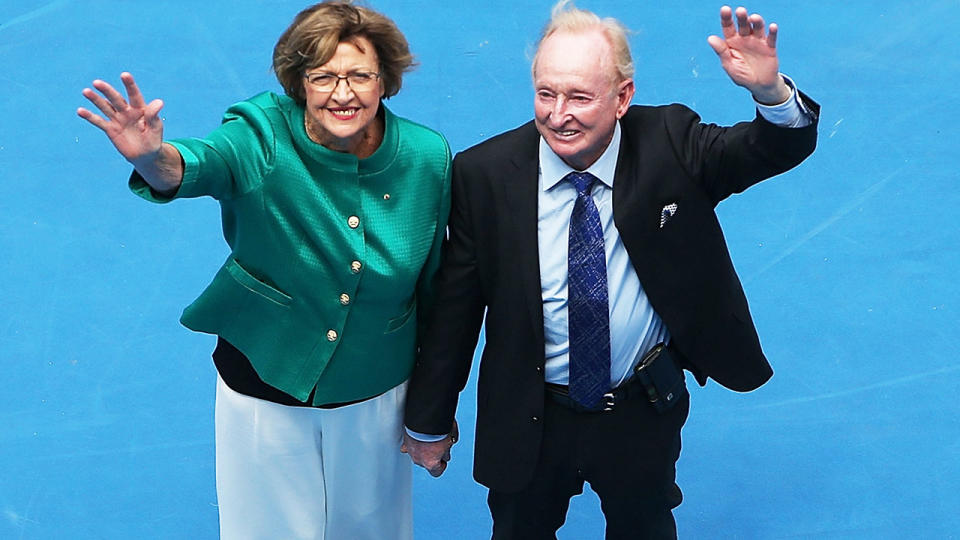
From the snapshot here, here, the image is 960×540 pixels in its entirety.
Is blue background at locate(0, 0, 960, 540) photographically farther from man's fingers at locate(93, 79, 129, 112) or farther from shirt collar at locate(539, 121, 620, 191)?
man's fingers at locate(93, 79, 129, 112)

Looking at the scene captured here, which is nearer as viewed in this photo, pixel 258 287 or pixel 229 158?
pixel 229 158

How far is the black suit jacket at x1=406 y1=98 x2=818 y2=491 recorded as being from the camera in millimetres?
3686

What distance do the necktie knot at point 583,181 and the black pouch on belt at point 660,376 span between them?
50 cm

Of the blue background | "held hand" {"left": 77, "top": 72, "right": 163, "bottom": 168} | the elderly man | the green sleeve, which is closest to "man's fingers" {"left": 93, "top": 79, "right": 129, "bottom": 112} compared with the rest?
"held hand" {"left": 77, "top": 72, "right": 163, "bottom": 168}

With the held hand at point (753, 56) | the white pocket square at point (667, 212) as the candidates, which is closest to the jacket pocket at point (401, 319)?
the white pocket square at point (667, 212)

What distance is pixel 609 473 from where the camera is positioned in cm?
403

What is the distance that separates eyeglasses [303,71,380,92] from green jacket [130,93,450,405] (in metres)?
0.13

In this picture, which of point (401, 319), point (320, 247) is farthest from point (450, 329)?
point (320, 247)

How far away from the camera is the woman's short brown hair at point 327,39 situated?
356 centimetres

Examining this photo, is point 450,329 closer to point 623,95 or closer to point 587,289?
point 587,289

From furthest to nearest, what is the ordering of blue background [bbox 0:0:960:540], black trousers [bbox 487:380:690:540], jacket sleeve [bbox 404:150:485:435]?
blue background [bbox 0:0:960:540], black trousers [bbox 487:380:690:540], jacket sleeve [bbox 404:150:485:435]

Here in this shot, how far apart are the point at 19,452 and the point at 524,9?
3308mm

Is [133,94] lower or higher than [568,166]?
lower

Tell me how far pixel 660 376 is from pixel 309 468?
3.35 feet
